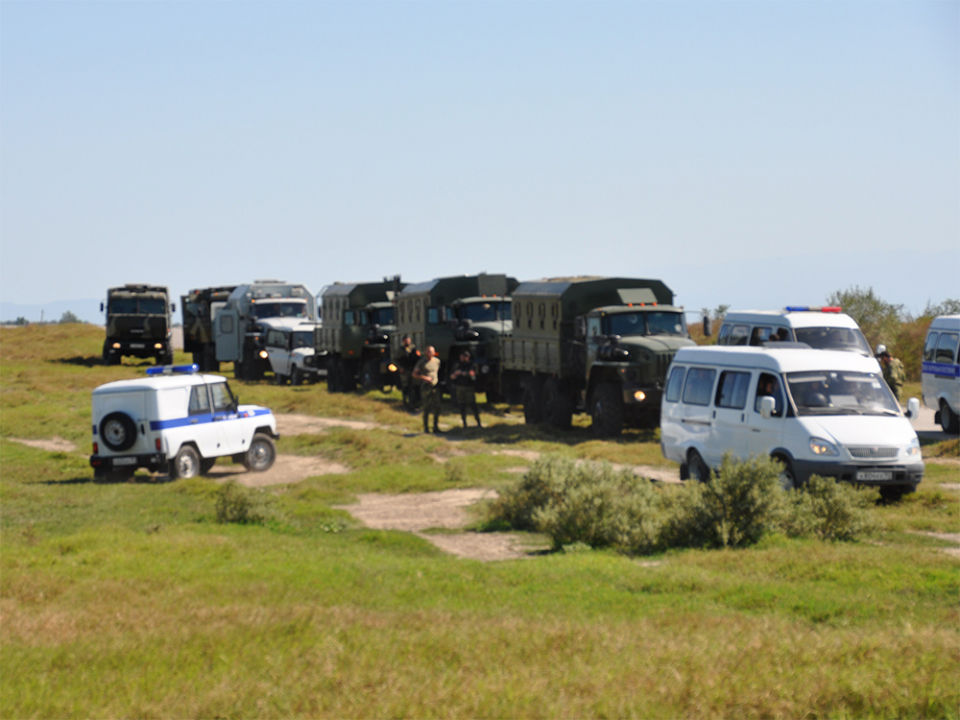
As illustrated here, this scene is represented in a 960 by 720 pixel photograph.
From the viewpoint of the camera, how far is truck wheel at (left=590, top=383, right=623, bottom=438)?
22.0 m

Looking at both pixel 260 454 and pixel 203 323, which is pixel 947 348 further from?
pixel 203 323

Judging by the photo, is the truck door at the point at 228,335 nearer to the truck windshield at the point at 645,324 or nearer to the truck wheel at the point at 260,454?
the truck wheel at the point at 260,454

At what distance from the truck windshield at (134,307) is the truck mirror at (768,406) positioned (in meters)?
38.2

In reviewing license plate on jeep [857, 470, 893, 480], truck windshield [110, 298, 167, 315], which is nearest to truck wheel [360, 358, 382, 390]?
truck windshield [110, 298, 167, 315]

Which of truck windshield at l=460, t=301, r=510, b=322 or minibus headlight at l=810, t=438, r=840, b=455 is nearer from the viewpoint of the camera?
minibus headlight at l=810, t=438, r=840, b=455

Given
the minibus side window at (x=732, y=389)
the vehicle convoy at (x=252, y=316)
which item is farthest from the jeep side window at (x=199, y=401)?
the vehicle convoy at (x=252, y=316)

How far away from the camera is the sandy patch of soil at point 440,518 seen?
1237 cm

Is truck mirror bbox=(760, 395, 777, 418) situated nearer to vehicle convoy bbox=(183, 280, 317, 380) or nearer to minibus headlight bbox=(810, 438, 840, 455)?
minibus headlight bbox=(810, 438, 840, 455)

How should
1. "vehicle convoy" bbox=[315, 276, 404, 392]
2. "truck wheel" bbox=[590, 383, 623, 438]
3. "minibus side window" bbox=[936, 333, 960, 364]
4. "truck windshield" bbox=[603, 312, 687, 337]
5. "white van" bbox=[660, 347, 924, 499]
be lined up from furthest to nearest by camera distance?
"vehicle convoy" bbox=[315, 276, 404, 392]
"truck windshield" bbox=[603, 312, 687, 337]
"minibus side window" bbox=[936, 333, 960, 364]
"truck wheel" bbox=[590, 383, 623, 438]
"white van" bbox=[660, 347, 924, 499]

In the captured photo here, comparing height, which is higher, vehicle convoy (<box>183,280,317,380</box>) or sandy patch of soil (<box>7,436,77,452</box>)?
vehicle convoy (<box>183,280,317,380</box>)

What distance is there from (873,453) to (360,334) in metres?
22.9

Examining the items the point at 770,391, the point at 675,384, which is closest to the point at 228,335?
the point at 675,384

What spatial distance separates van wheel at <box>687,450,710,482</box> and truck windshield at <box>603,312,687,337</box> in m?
6.64

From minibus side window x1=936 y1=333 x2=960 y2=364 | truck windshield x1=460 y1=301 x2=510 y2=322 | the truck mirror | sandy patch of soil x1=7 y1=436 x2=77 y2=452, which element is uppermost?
truck windshield x1=460 y1=301 x2=510 y2=322
